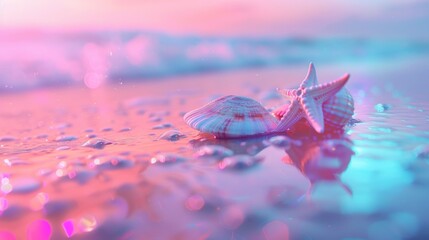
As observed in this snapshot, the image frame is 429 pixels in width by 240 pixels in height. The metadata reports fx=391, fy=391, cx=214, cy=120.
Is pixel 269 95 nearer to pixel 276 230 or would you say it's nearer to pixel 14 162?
pixel 14 162

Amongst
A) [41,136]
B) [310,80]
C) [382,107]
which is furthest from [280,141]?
[41,136]

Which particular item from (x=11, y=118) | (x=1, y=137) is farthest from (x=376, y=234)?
(x=11, y=118)

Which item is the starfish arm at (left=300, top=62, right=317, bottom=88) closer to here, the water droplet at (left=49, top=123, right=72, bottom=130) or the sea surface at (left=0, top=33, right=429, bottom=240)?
the sea surface at (left=0, top=33, right=429, bottom=240)

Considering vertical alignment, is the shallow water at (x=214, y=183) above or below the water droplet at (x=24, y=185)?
below

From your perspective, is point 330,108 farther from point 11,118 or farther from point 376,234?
point 11,118

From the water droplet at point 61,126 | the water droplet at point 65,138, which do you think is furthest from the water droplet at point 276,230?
the water droplet at point 61,126

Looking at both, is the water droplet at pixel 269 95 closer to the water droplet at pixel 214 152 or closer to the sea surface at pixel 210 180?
the sea surface at pixel 210 180
